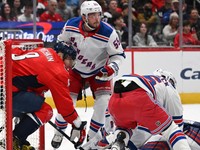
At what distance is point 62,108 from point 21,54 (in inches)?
16.1

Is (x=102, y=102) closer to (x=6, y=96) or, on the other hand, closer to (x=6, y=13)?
Answer: (x=6, y=96)

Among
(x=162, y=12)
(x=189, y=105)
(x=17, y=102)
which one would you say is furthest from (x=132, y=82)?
(x=162, y=12)

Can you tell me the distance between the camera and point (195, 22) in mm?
8266

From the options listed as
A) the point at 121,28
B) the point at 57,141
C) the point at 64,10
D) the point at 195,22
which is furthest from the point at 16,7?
the point at 57,141

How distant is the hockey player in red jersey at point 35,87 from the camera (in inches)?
147

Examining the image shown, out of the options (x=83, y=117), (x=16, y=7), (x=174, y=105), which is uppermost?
(x=16, y=7)

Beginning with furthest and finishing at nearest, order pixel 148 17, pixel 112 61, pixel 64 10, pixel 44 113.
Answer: pixel 148 17 < pixel 64 10 < pixel 112 61 < pixel 44 113

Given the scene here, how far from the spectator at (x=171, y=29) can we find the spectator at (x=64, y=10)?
48.4 inches

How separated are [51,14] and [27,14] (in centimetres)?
33

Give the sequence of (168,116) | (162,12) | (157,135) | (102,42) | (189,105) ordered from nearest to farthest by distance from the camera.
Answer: (168,116)
(157,135)
(102,42)
(189,105)
(162,12)

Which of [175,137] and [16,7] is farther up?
[16,7]

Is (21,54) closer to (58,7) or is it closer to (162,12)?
(58,7)

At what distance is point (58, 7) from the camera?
25.3 ft

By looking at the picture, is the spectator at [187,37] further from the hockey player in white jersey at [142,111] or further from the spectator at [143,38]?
the hockey player in white jersey at [142,111]
